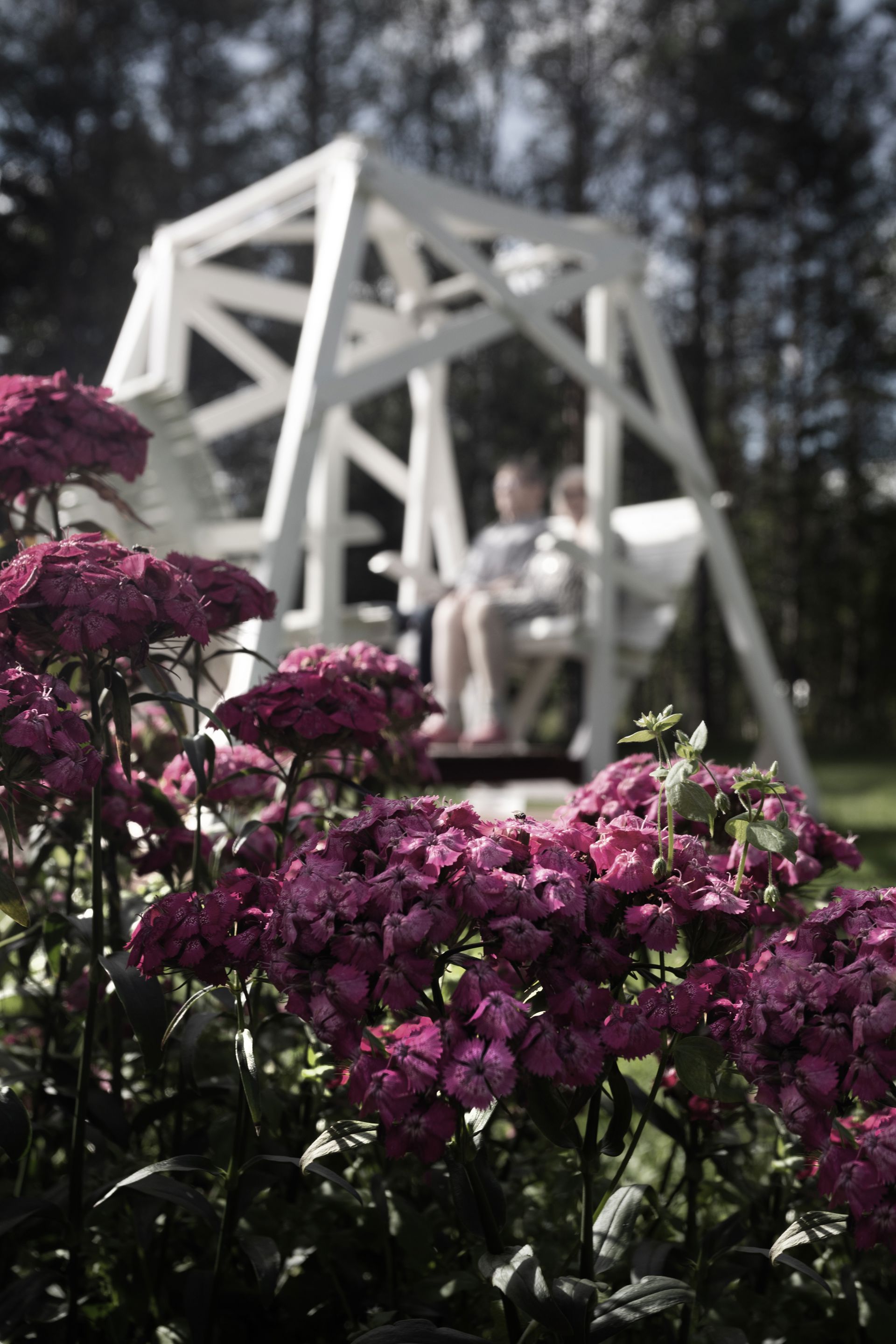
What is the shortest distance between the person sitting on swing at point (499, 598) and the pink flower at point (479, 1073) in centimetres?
359

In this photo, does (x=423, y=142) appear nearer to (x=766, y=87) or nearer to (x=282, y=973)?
(x=766, y=87)

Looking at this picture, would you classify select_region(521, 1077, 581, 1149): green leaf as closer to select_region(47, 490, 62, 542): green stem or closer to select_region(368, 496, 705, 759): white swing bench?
select_region(47, 490, 62, 542): green stem

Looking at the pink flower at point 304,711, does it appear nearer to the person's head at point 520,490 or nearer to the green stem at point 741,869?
the green stem at point 741,869

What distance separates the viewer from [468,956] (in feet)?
2.92

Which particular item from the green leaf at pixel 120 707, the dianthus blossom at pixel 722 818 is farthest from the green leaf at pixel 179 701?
the dianthus blossom at pixel 722 818

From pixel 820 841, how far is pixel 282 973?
66cm

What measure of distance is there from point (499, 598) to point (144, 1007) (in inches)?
163

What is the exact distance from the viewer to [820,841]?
1.23 metres

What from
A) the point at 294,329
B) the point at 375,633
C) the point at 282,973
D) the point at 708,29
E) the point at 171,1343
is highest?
the point at 708,29

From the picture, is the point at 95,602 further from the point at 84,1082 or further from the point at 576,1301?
→ the point at 576,1301

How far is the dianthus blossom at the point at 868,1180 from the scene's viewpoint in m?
0.78

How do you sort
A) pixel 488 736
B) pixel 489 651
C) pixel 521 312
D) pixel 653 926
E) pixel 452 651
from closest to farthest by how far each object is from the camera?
1. pixel 653 926
2. pixel 521 312
3. pixel 488 736
4. pixel 489 651
5. pixel 452 651

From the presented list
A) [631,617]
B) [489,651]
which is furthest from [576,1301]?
[631,617]

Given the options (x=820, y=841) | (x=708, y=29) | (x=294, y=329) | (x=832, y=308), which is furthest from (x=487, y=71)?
(x=820, y=841)
